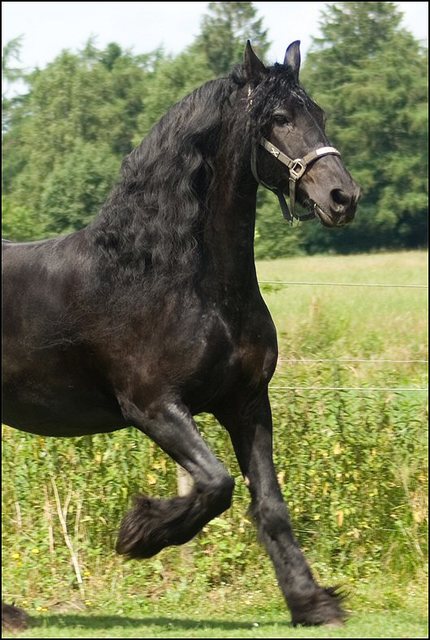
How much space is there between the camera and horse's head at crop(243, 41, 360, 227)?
4617 millimetres

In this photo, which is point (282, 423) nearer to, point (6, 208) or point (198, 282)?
point (198, 282)

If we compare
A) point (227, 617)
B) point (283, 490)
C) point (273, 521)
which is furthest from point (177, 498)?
point (283, 490)

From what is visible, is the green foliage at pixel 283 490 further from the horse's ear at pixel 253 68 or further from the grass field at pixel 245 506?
the horse's ear at pixel 253 68

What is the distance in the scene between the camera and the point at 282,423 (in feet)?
21.9

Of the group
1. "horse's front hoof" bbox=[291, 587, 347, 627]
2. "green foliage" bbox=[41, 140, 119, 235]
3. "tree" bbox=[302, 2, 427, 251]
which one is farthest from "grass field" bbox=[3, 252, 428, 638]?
"tree" bbox=[302, 2, 427, 251]

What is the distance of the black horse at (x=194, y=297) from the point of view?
4707 millimetres

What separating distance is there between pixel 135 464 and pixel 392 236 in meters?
37.0

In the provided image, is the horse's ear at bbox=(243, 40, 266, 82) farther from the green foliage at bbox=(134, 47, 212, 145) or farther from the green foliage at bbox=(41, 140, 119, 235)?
the green foliage at bbox=(134, 47, 212, 145)

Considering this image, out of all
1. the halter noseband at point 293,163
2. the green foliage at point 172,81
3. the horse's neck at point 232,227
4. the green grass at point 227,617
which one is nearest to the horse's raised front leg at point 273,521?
the green grass at point 227,617

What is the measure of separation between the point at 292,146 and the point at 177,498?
172cm

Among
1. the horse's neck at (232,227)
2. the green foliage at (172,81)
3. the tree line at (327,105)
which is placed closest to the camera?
the horse's neck at (232,227)

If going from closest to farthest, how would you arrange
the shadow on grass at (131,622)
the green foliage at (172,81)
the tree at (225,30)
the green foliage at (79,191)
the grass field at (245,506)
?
the shadow on grass at (131,622) → the grass field at (245,506) → the green foliage at (79,191) → the green foliage at (172,81) → the tree at (225,30)

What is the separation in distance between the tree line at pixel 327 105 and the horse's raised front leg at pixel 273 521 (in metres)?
28.9

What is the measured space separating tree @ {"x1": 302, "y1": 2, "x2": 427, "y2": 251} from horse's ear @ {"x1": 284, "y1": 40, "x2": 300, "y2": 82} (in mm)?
31453
